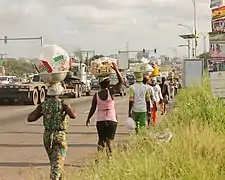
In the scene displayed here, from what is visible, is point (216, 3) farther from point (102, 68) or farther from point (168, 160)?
point (168, 160)

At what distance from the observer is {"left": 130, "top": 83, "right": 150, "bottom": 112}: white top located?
11422mm

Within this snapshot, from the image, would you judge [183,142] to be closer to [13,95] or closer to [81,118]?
[81,118]

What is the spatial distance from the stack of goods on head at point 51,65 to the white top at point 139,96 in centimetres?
424

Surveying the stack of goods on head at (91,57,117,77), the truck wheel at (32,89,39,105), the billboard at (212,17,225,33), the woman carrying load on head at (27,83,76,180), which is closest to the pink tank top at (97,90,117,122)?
the stack of goods on head at (91,57,117,77)

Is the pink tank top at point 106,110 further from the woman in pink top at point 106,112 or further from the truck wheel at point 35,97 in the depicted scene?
the truck wheel at point 35,97

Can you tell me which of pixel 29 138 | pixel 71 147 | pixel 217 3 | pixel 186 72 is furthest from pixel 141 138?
pixel 186 72

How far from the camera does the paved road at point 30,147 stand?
386 inches

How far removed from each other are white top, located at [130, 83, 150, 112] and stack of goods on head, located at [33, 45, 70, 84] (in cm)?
424

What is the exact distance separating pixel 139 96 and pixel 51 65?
4489 mm

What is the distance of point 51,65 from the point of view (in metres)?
7.25

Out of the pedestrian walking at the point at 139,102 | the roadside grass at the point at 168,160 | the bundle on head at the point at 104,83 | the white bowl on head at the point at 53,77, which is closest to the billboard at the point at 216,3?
the pedestrian walking at the point at 139,102

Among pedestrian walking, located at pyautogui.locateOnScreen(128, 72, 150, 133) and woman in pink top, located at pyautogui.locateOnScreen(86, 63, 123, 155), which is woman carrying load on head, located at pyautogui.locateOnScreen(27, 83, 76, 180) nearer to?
woman in pink top, located at pyautogui.locateOnScreen(86, 63, 123, 155)

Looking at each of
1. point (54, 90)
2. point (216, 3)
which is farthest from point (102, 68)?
point (216, 3)

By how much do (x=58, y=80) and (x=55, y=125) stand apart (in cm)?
59
